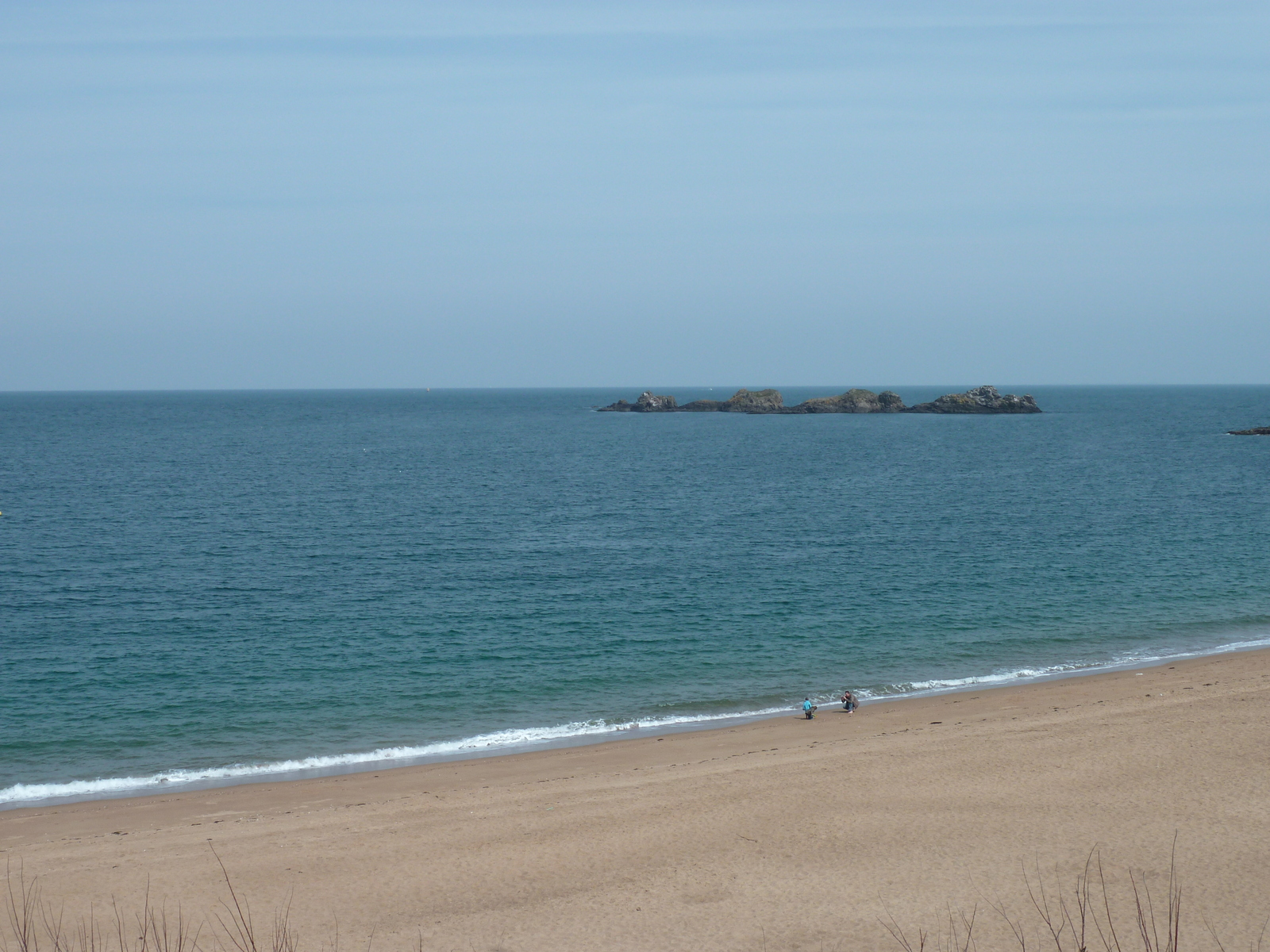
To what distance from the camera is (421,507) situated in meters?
73.8

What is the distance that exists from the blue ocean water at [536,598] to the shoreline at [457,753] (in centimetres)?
21

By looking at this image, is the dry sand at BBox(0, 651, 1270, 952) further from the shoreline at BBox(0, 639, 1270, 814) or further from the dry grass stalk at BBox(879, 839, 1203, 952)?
the shoreline at BBox(0, 639, 1270, 814)

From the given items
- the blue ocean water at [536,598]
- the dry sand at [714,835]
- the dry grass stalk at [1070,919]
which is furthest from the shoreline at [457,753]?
the dry grass stalk at [1070,919]

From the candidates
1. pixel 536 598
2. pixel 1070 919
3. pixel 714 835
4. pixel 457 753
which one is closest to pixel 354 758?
pixel 457 753

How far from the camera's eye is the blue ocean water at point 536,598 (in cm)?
3078

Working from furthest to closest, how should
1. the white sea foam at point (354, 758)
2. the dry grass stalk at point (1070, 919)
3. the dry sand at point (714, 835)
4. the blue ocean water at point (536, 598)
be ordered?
the blue ocean water at point (536, 598) < the white sea foam at point (354, 758) < the dry sand at point (714, 835) < the dry grass stalk at point (1070, 919)

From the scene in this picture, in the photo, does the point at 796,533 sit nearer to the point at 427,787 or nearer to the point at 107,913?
the point at 427,787

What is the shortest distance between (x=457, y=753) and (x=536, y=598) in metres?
16.8

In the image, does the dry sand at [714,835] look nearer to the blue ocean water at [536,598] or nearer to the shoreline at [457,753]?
the shoreline at [457,753]

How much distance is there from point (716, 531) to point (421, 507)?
75.9 feet

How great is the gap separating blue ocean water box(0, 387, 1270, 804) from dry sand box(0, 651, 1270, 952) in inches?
148

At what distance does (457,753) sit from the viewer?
28.2 m

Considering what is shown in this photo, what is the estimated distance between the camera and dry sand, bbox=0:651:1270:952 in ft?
58.9

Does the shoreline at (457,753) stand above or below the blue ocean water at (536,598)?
below
